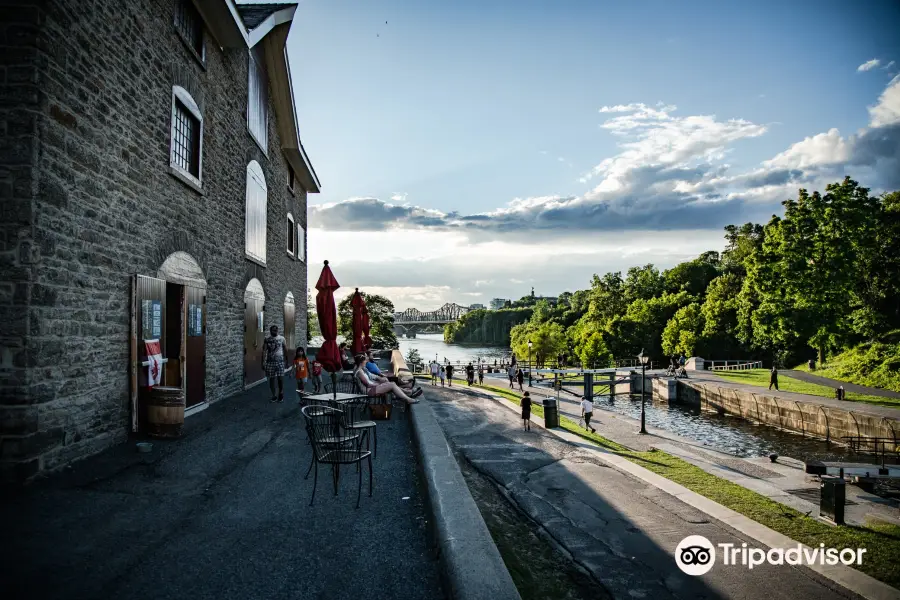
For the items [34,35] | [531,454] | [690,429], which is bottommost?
[690,429]

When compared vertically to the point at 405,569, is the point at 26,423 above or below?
above

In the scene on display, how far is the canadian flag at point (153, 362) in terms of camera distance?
7414 mm

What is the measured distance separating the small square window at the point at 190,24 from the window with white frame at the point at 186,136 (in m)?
1.12

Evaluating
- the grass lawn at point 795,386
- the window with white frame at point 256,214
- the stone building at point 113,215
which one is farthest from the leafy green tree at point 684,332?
the stone building at point 113,215

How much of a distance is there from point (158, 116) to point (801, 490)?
49.3ft

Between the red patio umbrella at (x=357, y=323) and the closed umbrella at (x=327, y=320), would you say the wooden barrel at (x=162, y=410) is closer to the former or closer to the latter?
the closed umbrella at (x=327, y=320)

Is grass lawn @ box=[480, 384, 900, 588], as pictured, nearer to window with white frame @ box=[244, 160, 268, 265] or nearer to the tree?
window with white frame @ box=[244, 160, 268, 265]

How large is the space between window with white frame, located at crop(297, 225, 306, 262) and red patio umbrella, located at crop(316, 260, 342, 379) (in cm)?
1354

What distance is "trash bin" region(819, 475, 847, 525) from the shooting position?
7.70m


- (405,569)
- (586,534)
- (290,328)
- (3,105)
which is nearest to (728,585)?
(586,534)

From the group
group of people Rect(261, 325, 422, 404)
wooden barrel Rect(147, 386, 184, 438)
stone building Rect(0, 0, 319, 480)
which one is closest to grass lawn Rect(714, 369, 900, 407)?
group of people Rect(261, 325, 422, 404)

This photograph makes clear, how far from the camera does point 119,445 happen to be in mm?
6645

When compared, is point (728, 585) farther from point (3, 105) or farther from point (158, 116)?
point (158, 116)

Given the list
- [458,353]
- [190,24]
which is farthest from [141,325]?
[458,353]
